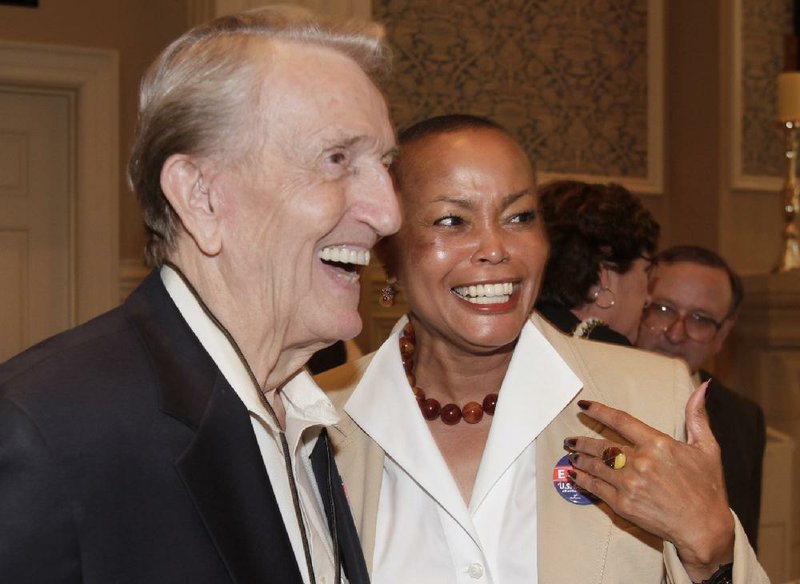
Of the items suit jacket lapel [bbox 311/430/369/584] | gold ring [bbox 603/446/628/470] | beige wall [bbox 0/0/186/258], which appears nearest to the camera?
suit jacket lapel [bbox 311/430/369/584]

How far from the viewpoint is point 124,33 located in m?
4.66

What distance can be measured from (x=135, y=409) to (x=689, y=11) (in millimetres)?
5191

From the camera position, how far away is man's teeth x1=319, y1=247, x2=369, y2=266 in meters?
1.33

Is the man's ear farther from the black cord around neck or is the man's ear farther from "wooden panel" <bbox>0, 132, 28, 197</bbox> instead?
"wooden panel" <bbox>0, 132, 28, 197</bbox>

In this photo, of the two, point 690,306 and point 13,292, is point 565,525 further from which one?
point 13,292

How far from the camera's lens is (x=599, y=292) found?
255 centimetres

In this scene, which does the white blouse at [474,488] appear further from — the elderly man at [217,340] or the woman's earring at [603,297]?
the woman's earring at [603,297]

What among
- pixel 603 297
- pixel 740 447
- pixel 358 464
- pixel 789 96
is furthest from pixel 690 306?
pixel 789 96

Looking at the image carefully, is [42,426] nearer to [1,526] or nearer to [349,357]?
[1,526]

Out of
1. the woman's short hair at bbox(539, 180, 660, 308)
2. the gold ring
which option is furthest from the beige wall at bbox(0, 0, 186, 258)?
the gold ring

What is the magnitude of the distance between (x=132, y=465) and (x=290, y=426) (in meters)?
0.42

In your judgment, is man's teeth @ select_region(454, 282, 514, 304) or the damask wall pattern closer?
man's teeth @ select_region(454, 282, 514, 304)

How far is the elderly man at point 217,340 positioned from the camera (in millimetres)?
1017

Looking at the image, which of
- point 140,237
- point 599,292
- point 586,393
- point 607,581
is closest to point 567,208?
point 599,292
